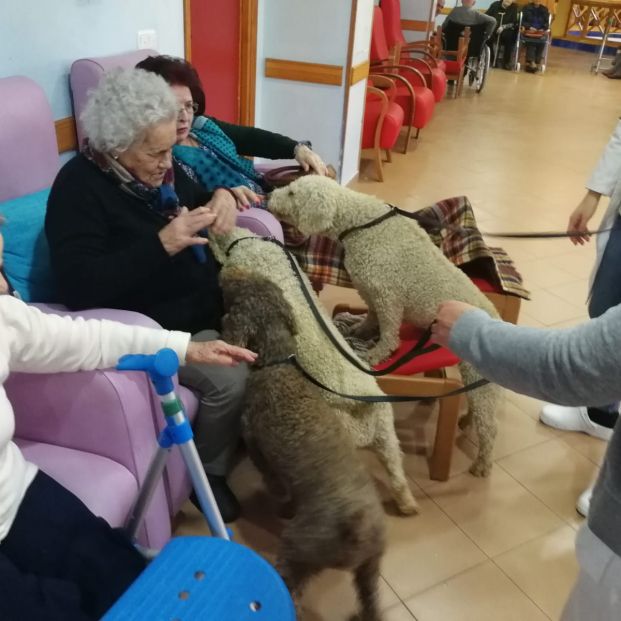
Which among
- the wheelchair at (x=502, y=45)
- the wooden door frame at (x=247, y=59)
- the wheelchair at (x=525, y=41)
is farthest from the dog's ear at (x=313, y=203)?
the wheelchair at (x=525, y=41)

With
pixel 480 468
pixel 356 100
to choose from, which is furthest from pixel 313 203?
pixel 356 100

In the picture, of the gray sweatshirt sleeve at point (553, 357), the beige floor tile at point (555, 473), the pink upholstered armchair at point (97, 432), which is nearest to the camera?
the gray sweatshirt sleeve at point (553, 357)

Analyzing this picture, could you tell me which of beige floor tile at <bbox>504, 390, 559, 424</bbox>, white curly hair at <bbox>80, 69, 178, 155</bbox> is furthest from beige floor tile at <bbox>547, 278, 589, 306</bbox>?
white curly hair at <bbox>80, 69, 178, 155</bbox>

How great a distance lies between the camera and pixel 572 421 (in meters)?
2.33

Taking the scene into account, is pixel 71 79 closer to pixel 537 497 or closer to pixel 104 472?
pixel 104 472

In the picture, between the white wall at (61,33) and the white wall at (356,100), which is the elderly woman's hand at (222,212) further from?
the white wall at (356,100)

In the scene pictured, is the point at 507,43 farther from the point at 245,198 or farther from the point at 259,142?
the point at 245,198

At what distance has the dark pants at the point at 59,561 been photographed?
103 cm

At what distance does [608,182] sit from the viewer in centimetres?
194

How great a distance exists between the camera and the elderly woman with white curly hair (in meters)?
1.53

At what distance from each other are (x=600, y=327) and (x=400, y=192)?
3931mm

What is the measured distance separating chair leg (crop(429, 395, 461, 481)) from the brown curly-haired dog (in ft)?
1.80

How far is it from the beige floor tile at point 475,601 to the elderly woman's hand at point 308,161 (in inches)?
62.5

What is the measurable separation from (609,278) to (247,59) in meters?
2.72
